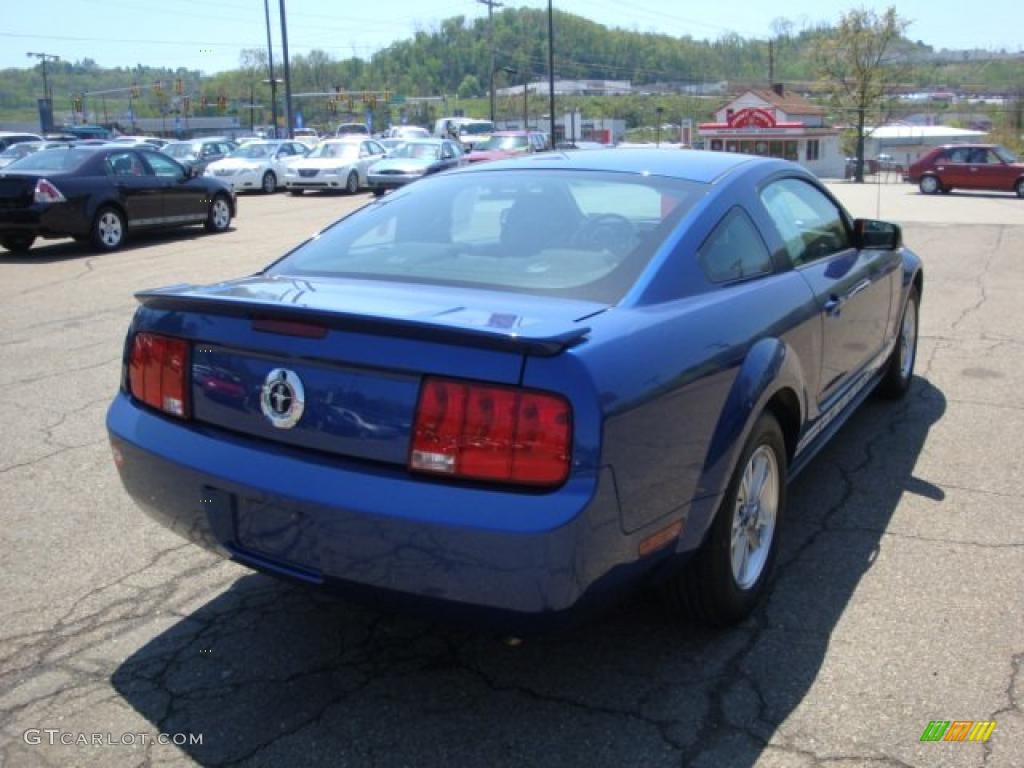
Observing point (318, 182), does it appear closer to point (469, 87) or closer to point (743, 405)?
point (743, 405)

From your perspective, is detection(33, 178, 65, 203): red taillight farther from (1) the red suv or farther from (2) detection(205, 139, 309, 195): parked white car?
(1) the red suv

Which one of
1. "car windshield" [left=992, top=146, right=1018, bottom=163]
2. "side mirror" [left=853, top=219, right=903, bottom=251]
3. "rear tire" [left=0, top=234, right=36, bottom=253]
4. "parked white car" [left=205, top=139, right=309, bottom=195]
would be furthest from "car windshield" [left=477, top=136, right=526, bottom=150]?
"side mirror" [left=853, top=219, right=903, bottom=251]

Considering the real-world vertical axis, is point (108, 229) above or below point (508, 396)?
below

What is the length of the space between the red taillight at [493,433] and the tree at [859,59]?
47.9m

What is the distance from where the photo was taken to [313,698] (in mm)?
2918

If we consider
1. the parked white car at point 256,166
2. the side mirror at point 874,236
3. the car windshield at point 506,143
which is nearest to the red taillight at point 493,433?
the side mirror at point 874,236

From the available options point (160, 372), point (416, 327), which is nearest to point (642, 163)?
point (416, 327)

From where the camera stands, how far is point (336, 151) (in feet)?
92.1

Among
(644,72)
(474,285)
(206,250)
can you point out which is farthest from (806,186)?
(644,72)

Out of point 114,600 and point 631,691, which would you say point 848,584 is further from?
point 114,600

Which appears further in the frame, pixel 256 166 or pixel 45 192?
pixel 256 166

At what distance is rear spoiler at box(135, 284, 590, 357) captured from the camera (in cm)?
247

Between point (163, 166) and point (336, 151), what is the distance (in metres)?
13.2

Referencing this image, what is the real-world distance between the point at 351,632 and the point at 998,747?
1981 millimetres
